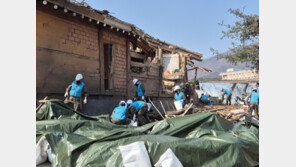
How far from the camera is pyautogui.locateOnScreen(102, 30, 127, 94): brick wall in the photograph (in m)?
8.55

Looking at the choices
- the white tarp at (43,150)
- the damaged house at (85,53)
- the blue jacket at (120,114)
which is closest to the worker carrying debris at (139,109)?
the blue jacket at (120,114)

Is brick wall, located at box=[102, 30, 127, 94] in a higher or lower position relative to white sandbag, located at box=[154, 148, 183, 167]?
higher

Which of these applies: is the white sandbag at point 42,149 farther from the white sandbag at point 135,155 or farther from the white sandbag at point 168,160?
the white sandbag at point 168,160

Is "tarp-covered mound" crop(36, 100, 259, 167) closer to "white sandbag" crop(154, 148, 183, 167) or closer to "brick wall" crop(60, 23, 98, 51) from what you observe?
"white sandbag" crop(154, 148, 183, 167)

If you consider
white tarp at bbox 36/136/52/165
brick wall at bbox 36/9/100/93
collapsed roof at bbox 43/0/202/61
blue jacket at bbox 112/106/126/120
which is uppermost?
collapsed roof at bbox 43/0/202/61

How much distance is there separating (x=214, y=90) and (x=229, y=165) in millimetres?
20223

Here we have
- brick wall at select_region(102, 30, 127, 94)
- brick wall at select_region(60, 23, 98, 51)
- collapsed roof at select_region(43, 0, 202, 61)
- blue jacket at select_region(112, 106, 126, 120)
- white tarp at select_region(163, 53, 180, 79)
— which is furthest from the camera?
white tarp at select_region(163, 53, 180, 79)

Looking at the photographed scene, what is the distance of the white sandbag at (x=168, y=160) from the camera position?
272cm

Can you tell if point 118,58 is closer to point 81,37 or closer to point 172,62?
point 81,37

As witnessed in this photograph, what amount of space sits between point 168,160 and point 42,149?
203 centimetres

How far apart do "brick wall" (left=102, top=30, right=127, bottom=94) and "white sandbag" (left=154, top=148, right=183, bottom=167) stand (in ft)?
20.0

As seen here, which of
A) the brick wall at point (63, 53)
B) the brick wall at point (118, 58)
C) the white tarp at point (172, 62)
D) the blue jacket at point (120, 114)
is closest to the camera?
the blue jacket at point (120, 114)

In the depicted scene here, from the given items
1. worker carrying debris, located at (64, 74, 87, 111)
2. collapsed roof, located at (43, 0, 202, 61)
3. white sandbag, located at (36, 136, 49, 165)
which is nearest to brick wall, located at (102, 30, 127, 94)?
collapsed roof, located at (43, 0, 202, 61)

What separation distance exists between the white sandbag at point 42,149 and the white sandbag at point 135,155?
1.35 metres
